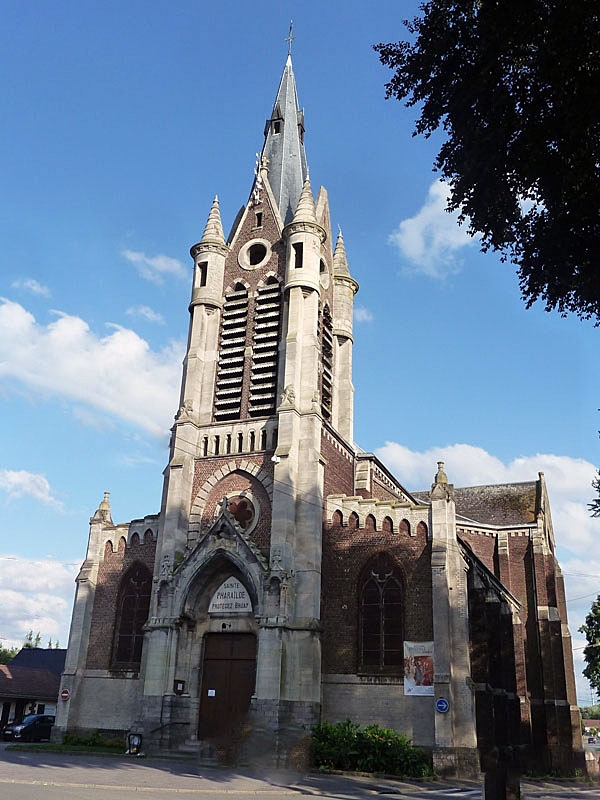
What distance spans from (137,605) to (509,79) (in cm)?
2662

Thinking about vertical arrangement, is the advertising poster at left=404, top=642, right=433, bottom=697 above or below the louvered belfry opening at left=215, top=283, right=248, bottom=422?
below

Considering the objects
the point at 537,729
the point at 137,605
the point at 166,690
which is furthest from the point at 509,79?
the point at 537,729

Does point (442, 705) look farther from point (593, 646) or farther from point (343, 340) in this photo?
point (343, 340)

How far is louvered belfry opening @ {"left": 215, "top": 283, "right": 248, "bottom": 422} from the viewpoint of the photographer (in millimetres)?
34656

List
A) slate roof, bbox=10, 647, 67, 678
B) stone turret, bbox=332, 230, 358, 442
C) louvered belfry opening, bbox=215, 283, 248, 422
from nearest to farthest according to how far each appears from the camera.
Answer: louvered belfry opening, bbox=215, 283, 248, 422 < stone turret, bbox=332, 230, 358, 442 < slate roof, bbox=10, 647, 67, 678

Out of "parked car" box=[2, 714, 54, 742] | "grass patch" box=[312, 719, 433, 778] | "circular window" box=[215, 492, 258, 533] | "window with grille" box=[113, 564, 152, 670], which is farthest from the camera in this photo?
"parked car" box=[2, 714, 54, 742]

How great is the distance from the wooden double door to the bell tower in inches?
4.9

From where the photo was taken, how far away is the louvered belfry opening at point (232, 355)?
1364 inches

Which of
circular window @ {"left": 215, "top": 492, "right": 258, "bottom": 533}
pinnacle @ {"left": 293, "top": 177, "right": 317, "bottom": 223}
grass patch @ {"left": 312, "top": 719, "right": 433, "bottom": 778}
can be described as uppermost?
pinnacle @ {"left": 293, "top": 177, "right": 317, "bottom": 223}

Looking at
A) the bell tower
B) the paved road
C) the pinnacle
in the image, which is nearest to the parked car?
the paved road

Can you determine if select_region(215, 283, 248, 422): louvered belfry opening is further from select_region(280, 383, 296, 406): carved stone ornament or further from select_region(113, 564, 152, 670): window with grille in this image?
select_region(113, 564, 152, 670): window with grille

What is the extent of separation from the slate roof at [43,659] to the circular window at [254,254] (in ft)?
112

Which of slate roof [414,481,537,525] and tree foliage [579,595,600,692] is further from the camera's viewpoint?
slate roof [414,481,537,525]

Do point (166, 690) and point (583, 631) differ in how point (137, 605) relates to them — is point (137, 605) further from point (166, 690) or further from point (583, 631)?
point (583, 631)
